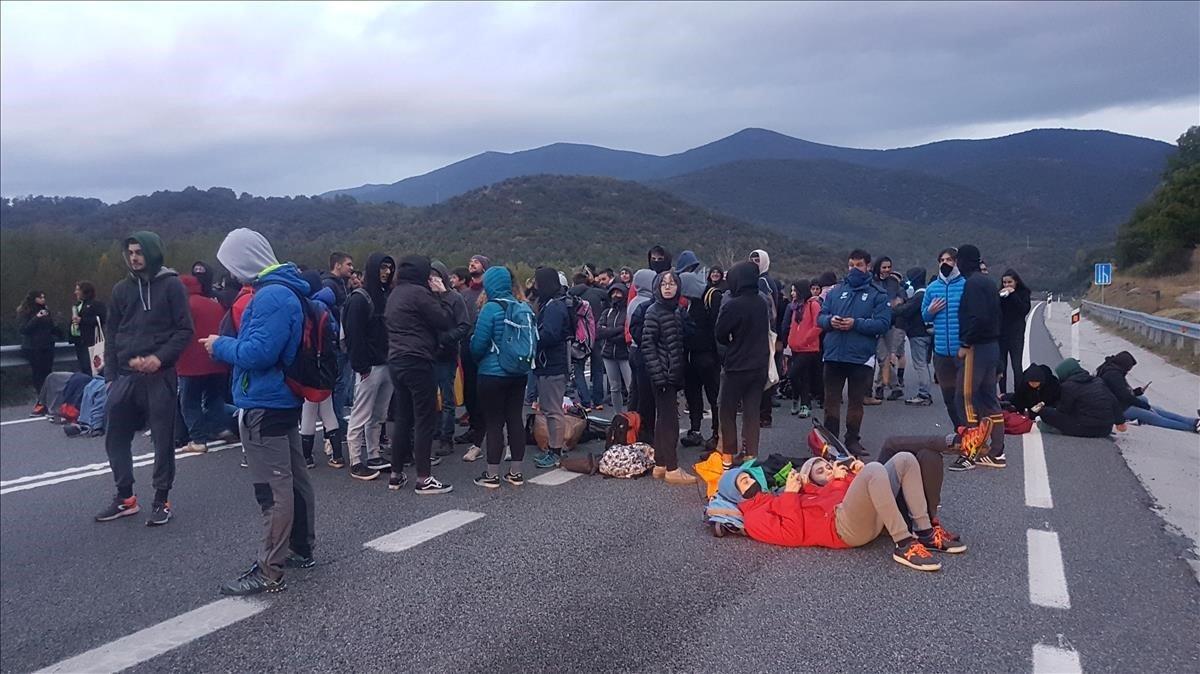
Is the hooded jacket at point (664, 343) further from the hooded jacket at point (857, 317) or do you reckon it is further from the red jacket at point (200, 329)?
the red jacket at point (200, 329)

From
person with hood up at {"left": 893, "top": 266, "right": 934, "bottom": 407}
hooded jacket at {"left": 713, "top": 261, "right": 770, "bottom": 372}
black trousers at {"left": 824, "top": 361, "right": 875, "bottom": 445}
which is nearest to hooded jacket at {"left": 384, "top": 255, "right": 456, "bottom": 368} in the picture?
hooded jacket at {"left": 713, "top": 261, "right": 770, "bottom": 372}

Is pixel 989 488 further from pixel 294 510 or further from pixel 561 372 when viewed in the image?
pixel 294 510

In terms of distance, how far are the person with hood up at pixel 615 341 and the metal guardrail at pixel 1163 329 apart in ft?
36.9

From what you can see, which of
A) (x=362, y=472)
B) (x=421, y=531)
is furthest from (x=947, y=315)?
(x=362, y=472)

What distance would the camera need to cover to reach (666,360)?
771 centimetres

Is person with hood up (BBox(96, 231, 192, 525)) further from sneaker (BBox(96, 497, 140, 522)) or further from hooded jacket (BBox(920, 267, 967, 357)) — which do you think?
hooded jacket (BBox(920, 267, 967, 357))

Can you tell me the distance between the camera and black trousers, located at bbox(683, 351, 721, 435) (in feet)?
28.5

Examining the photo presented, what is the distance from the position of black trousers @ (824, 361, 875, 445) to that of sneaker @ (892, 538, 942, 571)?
2877mm

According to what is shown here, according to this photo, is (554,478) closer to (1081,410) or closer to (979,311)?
(979,311)

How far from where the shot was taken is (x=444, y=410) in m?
9.21

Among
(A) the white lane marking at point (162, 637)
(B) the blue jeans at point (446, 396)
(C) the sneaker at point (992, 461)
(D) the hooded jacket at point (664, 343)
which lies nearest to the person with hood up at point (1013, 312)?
(C) the sneaker at point (992, 461)

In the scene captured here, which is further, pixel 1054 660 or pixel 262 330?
pixel 262 330

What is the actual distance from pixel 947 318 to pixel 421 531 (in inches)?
224

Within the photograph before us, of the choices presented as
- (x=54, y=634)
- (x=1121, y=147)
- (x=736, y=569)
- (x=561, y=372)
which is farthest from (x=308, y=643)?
(x=1121, y=147)
